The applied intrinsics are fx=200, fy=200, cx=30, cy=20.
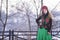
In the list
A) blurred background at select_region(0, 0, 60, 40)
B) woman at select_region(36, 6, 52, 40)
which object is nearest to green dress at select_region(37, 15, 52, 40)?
woman at select_region(36, 6, 52, 40)

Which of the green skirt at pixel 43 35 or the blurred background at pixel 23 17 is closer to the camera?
the green skirt at pixel 43 35

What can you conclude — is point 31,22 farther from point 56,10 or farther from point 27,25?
point 56,10

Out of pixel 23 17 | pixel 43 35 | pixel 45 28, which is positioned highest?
pixel 23 17

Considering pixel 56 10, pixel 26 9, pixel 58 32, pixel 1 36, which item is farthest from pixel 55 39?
pixel 1 36

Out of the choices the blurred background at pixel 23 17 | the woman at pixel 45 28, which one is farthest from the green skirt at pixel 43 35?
the blurred background at pixel 23 17

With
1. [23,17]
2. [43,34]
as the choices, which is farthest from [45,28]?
[23,17]

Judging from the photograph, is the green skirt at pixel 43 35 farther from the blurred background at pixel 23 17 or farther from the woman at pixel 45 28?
the blurred background at pixel 23 17

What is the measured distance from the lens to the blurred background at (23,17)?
4551 millimetres

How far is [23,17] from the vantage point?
14.9 ft

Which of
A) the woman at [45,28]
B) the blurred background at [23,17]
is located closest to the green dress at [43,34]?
the woman at [45,28]

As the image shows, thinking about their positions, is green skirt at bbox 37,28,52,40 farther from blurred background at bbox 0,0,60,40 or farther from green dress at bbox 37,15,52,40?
blurred background at bbox 0,0,60,40

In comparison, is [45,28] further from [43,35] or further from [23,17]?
[23,17]

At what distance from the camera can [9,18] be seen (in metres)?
4.57

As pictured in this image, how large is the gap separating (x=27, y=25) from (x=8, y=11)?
537 millimetres
